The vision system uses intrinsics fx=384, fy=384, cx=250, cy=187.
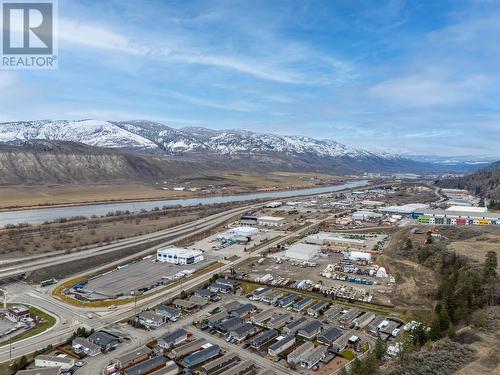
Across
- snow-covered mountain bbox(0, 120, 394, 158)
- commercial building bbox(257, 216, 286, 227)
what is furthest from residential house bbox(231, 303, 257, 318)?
snow-covered mountain bbox(0, 120, 394, 158)

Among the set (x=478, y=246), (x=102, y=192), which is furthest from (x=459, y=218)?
(x=102, y=192)

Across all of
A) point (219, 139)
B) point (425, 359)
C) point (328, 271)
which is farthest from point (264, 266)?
point (219, 139)

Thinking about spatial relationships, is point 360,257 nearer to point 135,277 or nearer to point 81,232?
point 135,277

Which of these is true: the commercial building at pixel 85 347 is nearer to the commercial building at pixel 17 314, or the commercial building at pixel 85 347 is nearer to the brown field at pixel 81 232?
the commercial building at pixel 17 314

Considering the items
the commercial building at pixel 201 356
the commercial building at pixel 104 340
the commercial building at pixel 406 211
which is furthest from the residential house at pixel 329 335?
the commercial building at pixel 406 211

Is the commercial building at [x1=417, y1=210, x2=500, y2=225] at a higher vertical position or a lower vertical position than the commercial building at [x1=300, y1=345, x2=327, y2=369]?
higher

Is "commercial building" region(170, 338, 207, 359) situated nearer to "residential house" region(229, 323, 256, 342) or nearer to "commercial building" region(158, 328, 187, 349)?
"commercial building" region(158, 328, 187, 349)

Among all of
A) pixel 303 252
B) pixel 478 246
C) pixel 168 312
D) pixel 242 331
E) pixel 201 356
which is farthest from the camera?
pixel 303 252
